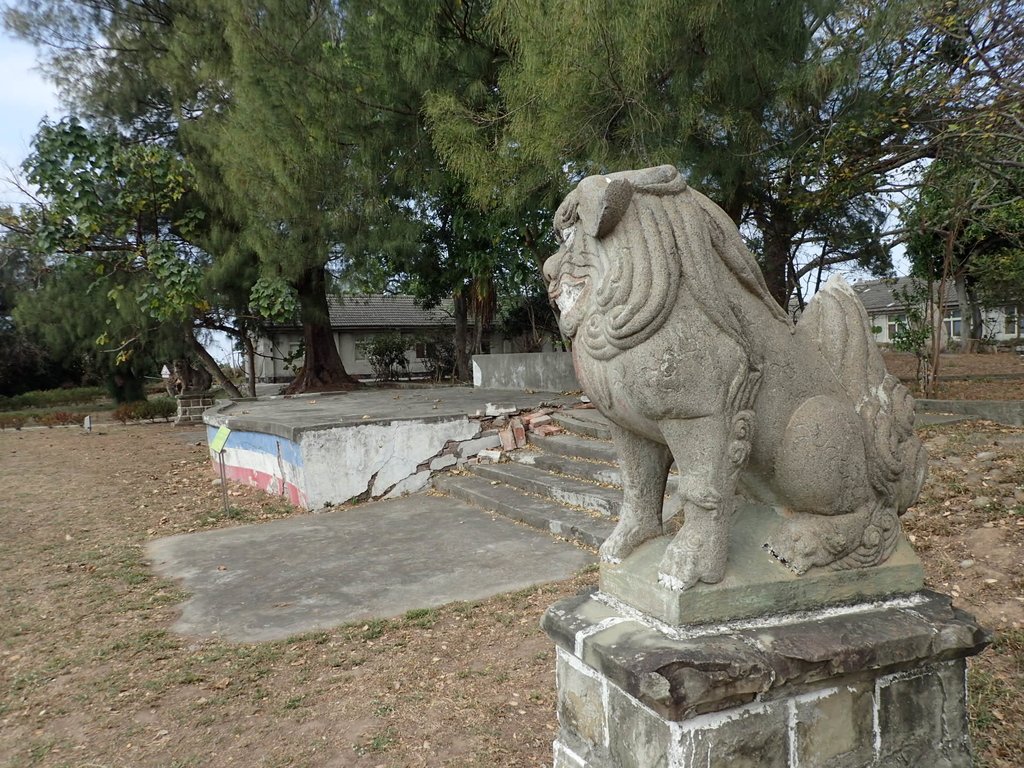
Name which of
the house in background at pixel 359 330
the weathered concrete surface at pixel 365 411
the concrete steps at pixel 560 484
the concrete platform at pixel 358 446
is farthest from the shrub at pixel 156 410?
the concrete steps at pixel 560 484

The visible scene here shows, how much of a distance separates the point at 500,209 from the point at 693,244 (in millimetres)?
5429

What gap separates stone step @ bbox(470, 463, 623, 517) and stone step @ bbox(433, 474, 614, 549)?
6 centimetres

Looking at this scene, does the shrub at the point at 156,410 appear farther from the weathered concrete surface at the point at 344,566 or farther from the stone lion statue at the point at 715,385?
the stone lion statue at the point at 715,385

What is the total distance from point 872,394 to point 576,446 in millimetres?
4076

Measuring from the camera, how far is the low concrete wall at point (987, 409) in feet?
19.2

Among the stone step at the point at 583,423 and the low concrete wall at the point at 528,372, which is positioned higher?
the low concrete wall at the point at 528,372

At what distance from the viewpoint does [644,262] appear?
1.62m

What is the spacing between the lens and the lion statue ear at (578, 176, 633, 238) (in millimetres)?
1635

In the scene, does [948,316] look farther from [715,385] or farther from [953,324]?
[715,385]

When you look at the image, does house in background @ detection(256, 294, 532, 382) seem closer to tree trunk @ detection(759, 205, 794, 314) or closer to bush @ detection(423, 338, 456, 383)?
bush @ detection(423, 338, 456, 383)

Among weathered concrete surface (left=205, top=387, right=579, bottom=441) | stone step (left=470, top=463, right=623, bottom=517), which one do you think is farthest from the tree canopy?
stone step (left=470, top=463, right=623, bottom=517)

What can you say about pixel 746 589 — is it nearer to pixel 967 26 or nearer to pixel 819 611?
pixel 819 611

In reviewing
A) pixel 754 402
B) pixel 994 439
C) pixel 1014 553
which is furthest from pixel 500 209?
pixel 754 402

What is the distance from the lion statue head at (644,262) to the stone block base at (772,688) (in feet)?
2.35
